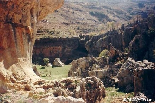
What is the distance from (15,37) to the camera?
13.8 m

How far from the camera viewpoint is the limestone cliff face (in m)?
12.9

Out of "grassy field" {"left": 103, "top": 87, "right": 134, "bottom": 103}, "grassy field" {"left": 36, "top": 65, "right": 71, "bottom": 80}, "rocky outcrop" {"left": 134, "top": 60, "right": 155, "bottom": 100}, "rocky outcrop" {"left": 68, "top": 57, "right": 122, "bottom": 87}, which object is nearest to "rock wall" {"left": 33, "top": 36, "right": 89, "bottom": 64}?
"grassy field" {"left": 36, "top": 65, "right": 71, "bottom": 80}

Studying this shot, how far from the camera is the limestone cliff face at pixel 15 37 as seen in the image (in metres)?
12.9

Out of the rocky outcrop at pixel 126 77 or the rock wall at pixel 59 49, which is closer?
the rocky outcrop at pixel 126 77

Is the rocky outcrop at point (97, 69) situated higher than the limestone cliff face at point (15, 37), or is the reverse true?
the limestone cliff face at point (15, 37)

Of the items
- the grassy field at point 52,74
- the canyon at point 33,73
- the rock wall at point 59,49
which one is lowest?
the rock wall at point 59,49

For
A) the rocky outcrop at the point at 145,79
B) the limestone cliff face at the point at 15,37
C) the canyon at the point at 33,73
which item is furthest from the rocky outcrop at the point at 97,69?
the limestone cliff face at the point at 15,37

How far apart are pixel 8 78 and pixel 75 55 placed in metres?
46.3

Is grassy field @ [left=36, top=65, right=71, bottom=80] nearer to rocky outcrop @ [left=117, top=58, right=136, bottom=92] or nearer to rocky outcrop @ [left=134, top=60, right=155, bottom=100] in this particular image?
rocky outcrop @ [left=117, top=58, right=136, bottom=92]

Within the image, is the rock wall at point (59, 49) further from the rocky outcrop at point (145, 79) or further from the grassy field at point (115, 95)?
the rocky outcrop at point (145, 79)

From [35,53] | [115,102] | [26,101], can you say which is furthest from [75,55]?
[26,101]

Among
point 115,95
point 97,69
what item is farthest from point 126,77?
point 97,69

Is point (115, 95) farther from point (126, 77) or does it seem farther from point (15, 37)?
point (15, 37)

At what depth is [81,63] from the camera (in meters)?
30.3
